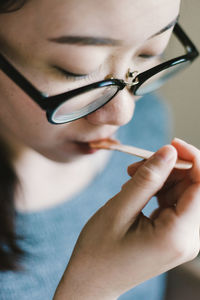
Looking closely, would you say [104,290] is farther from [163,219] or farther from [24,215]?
[24,215]

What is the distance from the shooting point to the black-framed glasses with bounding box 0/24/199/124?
0.59 meters

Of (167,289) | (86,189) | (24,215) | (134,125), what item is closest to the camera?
(24,215)

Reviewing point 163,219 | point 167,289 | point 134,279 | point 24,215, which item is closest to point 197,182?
point 163,219

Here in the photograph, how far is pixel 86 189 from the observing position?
1.07 m

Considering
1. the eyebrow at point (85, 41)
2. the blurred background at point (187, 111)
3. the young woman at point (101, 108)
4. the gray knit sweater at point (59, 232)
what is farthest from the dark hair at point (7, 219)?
the blurred background at point (187, 111)

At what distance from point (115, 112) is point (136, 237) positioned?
0.25 m

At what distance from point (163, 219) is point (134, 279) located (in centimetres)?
12

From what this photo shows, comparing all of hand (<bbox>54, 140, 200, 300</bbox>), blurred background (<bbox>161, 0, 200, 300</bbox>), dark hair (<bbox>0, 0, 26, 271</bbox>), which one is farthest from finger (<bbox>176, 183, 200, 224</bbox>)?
blurred background (<bbox>161, 0, 200, 300</bbox>)

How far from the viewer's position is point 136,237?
0.58 meters

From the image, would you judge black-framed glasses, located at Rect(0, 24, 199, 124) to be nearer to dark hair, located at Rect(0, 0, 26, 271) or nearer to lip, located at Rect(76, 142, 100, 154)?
lip, located at Rect(76, 142, 100, 154)

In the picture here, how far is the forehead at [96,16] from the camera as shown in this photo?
531 millimetres

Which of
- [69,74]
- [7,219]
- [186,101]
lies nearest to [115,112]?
[69,74]

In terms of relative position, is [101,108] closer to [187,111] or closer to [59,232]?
[59,232]

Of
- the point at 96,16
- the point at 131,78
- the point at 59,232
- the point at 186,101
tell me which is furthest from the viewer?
the point at 186,101
